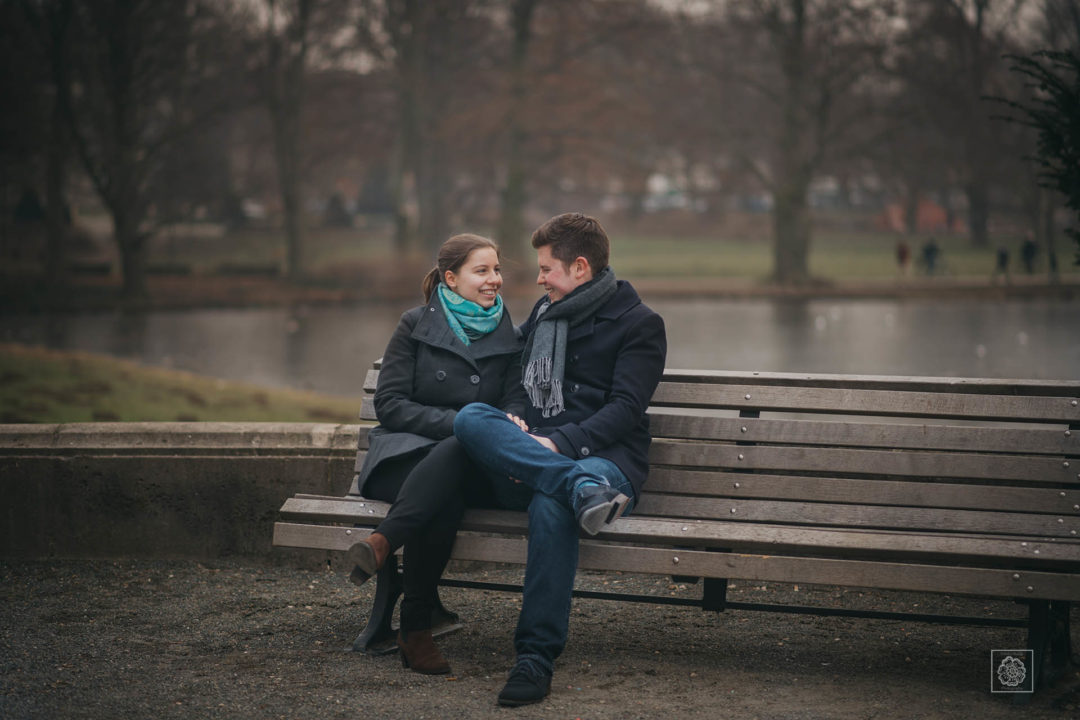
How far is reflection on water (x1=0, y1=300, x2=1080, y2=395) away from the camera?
50.1 feet

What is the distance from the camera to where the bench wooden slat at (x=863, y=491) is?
416cm

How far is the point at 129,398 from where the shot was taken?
31.7ft

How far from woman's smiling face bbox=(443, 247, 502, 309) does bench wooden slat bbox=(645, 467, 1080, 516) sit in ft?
2.87

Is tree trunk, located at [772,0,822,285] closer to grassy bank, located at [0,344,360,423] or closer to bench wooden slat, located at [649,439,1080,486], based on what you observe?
grassy bank, located at [0,344,360,423]

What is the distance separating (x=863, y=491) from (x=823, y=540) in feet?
1.59

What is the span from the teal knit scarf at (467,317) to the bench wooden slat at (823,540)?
728 millimetres

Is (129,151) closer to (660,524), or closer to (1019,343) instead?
(1019,343)

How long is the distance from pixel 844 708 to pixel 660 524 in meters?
0.78

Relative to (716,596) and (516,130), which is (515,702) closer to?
(716,596)

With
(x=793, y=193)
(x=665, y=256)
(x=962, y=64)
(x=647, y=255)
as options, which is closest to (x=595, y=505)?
(x=793, y=193)

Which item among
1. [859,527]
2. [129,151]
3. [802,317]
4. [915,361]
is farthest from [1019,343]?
[129,151]

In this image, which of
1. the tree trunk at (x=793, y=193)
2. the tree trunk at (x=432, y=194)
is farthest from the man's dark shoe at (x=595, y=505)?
the tree trunk at (x=432, y=194)

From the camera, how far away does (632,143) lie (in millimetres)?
34188

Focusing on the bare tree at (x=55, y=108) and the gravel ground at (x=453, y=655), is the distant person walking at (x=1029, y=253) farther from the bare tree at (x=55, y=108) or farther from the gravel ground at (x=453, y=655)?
the gravel ground at (x=453, y=655)
